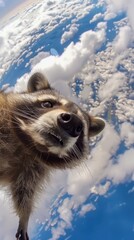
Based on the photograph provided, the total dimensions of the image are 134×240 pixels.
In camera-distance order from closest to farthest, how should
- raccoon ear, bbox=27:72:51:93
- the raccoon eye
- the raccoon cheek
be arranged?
the raccoon cheek → the raccoon eye → raccoon ear, bbox=27:72:51:93

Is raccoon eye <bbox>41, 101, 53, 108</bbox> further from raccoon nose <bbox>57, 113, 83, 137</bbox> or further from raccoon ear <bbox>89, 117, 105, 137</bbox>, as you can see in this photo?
raccoon ear <bbox>89, 117, 105, 137</bbox>

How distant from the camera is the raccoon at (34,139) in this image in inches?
184

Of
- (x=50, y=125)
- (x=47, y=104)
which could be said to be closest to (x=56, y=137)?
(x=50, y=125)

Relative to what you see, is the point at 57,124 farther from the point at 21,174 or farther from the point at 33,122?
the point at 21,174

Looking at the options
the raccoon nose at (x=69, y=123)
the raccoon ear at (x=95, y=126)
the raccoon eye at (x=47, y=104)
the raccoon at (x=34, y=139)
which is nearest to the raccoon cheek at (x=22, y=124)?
the raccoon at (x=34, y=139)

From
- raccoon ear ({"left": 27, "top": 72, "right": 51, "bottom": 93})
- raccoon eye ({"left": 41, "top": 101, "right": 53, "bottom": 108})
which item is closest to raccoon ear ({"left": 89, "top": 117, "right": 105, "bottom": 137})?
raccoon ear ({"left": 27, "top": 72, "right": 51, "bottom": 93})

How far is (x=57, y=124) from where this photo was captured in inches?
181

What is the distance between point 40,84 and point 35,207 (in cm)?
172

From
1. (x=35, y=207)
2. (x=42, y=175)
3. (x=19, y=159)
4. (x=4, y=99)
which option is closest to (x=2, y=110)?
(x=4, y=99)

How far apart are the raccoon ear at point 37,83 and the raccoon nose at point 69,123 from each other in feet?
4.43

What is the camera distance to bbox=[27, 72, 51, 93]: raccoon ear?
589cm

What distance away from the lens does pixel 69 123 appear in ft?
15.0

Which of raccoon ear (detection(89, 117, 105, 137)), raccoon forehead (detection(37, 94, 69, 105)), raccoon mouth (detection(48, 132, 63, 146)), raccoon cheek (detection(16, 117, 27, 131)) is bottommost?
raccoon ear (detection(89, 117, 105, 137))

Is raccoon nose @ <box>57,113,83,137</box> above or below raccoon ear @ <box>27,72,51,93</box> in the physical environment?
above
